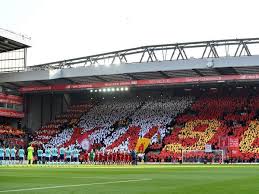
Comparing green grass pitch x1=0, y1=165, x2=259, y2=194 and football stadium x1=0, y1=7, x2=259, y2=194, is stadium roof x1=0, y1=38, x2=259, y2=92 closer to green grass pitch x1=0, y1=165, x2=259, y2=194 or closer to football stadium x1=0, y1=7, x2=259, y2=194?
football stadium x1=0, y1=7, x2=259, y2=194

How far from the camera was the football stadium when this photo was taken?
1908 inches

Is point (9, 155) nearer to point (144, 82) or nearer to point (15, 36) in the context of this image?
point (15, 36)

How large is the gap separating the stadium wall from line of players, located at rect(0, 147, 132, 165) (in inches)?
673

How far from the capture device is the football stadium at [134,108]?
48469 millimetres

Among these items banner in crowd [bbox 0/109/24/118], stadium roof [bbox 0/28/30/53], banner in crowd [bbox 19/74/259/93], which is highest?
stadium roof [bbox 0/28/30/53]

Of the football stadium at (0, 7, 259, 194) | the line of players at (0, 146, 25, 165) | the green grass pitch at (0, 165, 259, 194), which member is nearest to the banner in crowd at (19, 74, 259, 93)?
the football stadium at (0, 7, 259, 194)

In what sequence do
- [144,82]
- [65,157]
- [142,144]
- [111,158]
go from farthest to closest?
[144,82], [142,144], [111,158], [65,157]

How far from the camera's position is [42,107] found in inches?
2635

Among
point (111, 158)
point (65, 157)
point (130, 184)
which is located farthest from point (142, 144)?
point (130, 184)

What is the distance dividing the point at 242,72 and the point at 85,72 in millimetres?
16233

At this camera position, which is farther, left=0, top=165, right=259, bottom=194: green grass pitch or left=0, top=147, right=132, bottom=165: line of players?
left=0, top=147, right=132, bottom=165: line of players

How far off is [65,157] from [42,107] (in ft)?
74.3

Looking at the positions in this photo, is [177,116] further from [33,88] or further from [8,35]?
[8,35]

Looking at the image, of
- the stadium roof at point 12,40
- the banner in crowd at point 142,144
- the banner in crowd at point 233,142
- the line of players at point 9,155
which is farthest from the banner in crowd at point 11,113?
the banner in crowd at point 233,142
